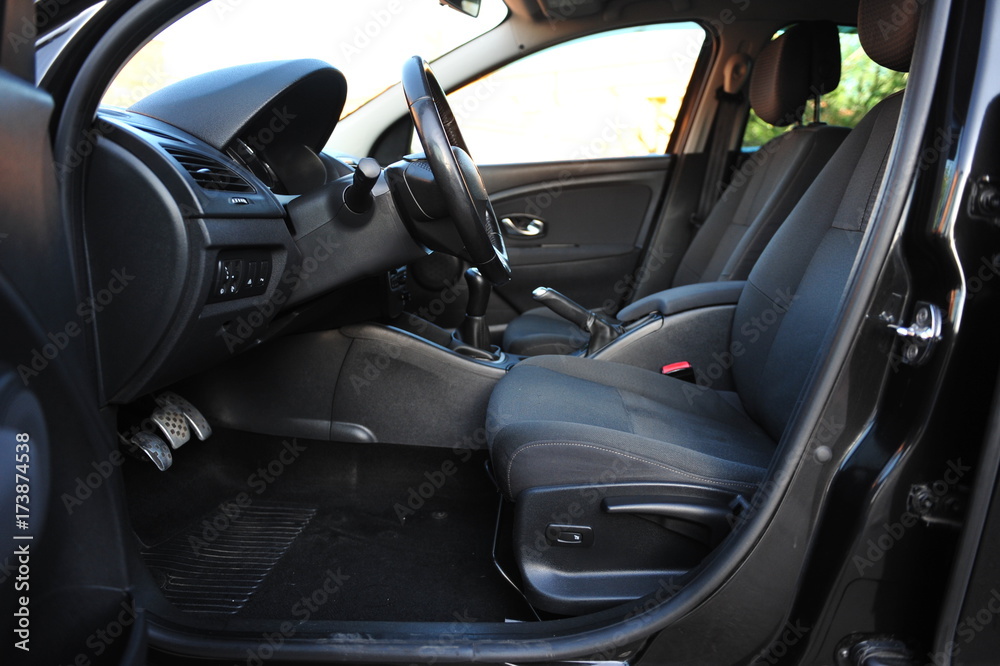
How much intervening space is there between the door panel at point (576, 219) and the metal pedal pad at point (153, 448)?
177 centimetres

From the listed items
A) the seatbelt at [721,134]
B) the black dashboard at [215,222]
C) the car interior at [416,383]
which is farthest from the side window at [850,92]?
the black dashboard at [215,222]

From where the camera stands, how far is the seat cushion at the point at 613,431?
1189 mm

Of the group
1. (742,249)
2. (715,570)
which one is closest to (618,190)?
(742,249)

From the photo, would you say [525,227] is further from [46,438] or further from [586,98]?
[46,438]

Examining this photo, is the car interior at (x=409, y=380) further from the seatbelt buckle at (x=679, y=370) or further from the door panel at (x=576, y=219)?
the door panel at (x=576, y=219)

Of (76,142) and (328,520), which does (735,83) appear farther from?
(76,142)

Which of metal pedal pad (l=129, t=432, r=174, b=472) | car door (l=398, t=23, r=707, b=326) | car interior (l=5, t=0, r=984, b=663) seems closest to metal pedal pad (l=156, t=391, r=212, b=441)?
car interior (l=5, t=0, r=984, b=663)

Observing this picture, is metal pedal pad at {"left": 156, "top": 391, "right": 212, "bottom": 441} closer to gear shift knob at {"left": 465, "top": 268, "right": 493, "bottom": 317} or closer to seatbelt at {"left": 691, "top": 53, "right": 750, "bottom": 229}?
gear shift knob at {"left": 465, "top": 268, "right": 493, "bottom": 317}

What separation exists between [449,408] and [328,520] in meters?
0.39

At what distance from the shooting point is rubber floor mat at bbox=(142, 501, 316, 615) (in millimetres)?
1370

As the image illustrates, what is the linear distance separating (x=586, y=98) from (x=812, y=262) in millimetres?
2299

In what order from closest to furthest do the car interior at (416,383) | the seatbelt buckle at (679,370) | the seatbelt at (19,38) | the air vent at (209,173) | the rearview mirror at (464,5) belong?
the seatbelt at (19,38) < the car interior at (416,383) < the air vent at (209,173) < the rearview mirror at (464,5) < the seatbelt buckle at (679,370)

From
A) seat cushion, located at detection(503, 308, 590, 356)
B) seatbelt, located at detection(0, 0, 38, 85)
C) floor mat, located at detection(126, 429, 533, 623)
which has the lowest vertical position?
seat cushion, located at detection(503, 308, 590, 356)

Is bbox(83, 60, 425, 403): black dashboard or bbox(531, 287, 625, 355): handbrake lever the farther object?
bbox(531, 287, 625, 355): handbrake lever
